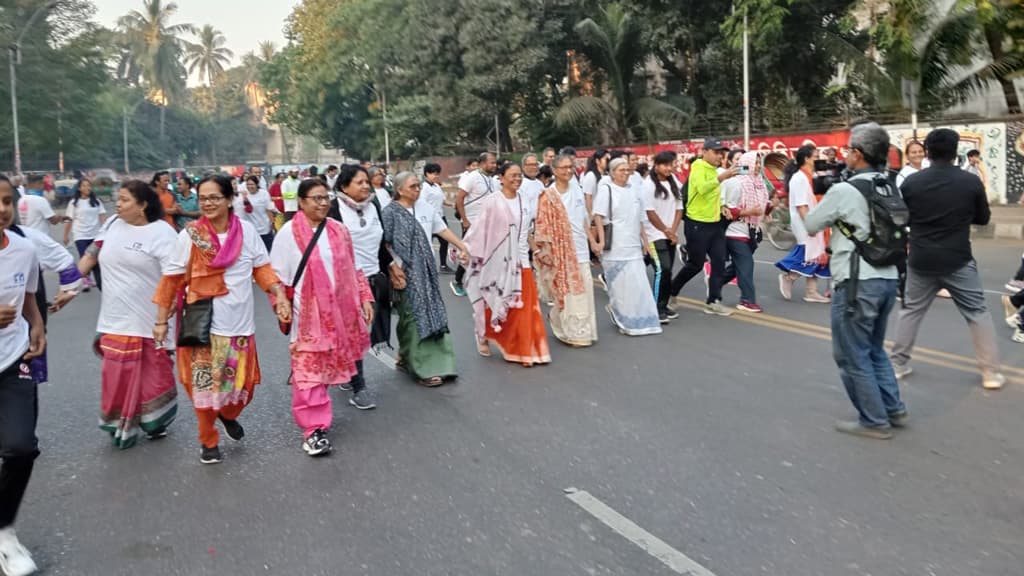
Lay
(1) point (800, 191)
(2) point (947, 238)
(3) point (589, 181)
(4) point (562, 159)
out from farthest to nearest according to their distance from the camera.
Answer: (3) point (589, 181)
(1) point (800, 191)
(4) point (562, 159)
(2) point (947, 238)

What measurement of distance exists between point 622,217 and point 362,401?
122 inches

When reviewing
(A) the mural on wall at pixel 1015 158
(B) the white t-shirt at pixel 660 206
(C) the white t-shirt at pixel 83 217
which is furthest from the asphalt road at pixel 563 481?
(A) the mural on wall at pixel 1015 158

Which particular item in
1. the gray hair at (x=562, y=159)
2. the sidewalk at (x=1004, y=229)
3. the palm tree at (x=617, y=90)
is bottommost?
the sidewalk at (x=1004, y=229)

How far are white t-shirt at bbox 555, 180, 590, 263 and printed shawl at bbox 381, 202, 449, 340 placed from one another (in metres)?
1.79

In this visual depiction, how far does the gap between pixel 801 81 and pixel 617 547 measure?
83.3ft

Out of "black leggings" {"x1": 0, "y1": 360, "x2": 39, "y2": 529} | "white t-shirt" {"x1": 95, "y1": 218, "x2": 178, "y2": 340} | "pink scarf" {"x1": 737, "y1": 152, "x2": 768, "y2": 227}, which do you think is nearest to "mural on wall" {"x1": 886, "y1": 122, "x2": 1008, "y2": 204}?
"pink scarf" {"x1": 737, "y1": 152, "x2": 768, "y2": 227}

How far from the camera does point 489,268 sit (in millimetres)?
7105

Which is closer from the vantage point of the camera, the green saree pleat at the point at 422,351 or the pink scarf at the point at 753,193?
the green saree pleat at the point at 422,351

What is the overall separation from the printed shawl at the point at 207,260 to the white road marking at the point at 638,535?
86.5 inches

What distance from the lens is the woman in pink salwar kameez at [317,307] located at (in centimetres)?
503

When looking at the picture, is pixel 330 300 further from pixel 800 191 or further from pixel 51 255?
pixel 800 191

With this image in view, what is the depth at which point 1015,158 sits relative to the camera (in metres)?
18.6

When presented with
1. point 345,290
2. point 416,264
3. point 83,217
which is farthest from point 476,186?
point 345,290

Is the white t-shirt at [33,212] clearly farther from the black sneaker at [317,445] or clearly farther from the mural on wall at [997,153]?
the mural on wall at [997,153]
